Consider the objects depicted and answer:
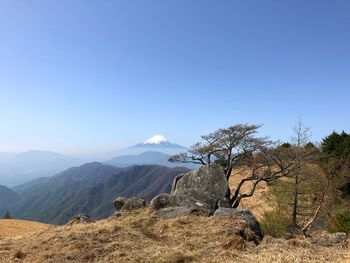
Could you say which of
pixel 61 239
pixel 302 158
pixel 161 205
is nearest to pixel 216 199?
pixel 161 205

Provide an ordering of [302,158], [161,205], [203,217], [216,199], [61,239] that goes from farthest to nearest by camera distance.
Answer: [302,158]
[216,199]
[161,205]
[203,217]
[61,239]

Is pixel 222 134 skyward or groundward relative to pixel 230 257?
skyward

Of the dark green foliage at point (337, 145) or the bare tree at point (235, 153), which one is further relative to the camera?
the dark green foliage at point (337, 145)

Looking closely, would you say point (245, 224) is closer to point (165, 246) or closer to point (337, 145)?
point (165, 246)

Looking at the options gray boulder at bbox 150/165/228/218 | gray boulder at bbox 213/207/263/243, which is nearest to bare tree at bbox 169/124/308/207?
gray boulder at bbox 150/165/228/218

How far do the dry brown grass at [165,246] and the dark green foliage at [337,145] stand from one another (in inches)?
983

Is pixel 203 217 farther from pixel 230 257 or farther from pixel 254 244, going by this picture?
pixel 230 257

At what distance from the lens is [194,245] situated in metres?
12.4

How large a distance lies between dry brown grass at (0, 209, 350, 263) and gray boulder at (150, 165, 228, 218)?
348cm

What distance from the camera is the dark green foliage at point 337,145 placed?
34.5 meters

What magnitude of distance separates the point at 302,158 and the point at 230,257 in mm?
17895

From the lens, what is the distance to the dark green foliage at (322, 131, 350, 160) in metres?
34.5

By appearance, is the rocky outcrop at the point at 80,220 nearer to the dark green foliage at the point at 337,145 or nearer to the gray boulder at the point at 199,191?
the gray boulder at the point at 199,191

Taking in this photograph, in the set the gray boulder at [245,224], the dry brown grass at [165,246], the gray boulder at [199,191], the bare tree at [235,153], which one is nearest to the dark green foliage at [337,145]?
the bare tree at [235,153]
